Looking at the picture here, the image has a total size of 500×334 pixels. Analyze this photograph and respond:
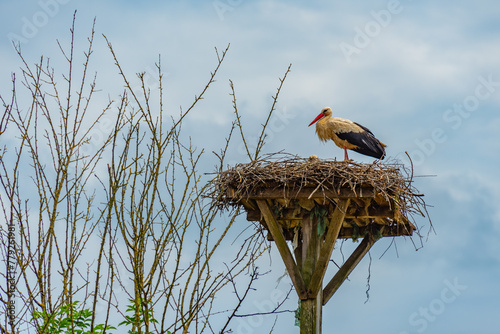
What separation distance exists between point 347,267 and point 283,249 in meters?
0.94

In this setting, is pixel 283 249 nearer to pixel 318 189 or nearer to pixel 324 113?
pixel 318 189

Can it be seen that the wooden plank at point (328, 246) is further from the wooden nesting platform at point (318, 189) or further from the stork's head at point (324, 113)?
the stork's head at point (324, 113)

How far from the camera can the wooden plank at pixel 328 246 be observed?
315 inches

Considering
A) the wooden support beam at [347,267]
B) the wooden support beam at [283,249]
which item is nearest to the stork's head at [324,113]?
the wooden support beam at [347,267]

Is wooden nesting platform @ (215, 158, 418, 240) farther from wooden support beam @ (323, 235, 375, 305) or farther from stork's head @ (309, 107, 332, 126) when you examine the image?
stork's head @ (309, 107, 332, 126)

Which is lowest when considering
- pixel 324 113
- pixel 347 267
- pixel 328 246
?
pixel 328 246

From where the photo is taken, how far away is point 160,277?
5250 millimetres

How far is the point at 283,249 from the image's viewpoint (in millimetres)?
8242

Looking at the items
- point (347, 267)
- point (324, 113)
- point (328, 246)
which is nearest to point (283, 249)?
point (328, 246)

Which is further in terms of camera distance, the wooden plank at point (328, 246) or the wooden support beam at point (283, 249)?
the wooden support beam at point (283, 249)

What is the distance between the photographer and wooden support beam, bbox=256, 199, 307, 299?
26.8 ft

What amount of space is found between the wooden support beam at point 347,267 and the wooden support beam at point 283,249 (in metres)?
0.46

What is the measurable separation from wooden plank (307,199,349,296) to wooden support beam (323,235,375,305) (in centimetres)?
42

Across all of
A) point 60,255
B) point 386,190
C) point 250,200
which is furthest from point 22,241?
point 386,190
